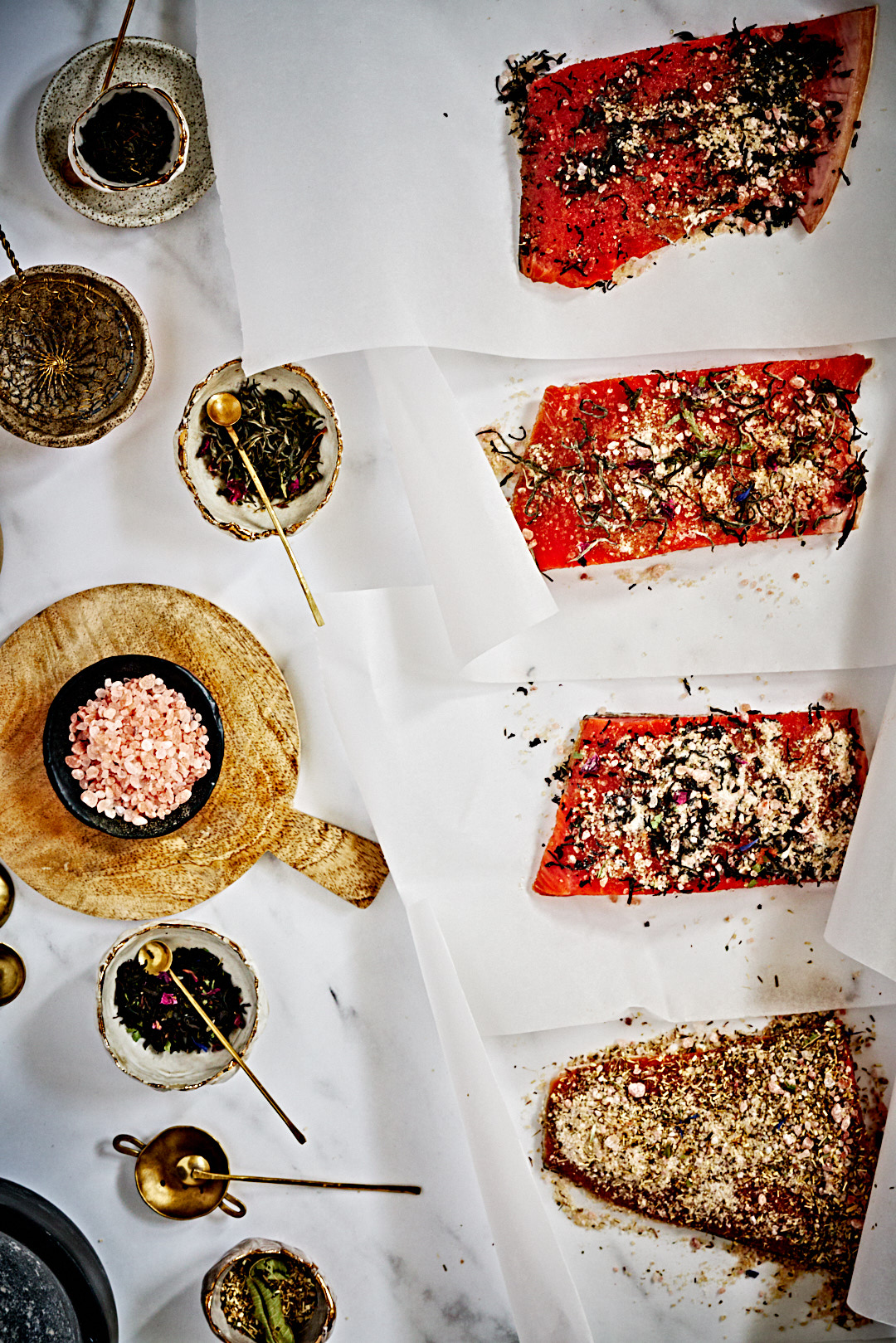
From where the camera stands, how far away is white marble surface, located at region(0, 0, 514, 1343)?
1884 millimetres

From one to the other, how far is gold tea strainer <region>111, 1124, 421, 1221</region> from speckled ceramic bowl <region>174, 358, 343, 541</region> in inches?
51.5

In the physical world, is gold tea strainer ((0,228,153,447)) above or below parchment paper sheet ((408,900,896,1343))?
above

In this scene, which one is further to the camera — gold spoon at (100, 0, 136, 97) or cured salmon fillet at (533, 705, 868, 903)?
cured salmon fillet at (533, 705, 868, 903)

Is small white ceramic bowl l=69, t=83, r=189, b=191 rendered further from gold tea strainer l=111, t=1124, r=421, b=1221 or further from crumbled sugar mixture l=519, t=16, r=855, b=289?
gold tea strainer l=111, t=1124, r=421, b=1221

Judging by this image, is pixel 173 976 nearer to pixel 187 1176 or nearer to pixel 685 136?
pixel 187 1176

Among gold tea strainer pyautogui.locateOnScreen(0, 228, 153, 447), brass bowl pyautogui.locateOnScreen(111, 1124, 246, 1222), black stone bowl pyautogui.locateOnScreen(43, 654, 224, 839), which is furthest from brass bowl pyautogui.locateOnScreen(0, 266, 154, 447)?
brass bowl pyautogui.locateOnScreen(111, 1124, 246, 1222)

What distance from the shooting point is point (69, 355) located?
183 centimetres

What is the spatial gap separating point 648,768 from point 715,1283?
45.0 inches

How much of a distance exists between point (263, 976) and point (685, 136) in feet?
6.43

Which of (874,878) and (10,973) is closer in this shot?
(874,878)

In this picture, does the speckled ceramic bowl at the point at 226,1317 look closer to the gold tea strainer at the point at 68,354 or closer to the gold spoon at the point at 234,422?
the gold spoon at the point at 234,422

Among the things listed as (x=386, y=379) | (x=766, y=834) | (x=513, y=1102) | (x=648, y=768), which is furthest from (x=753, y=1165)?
(x=386, y=379)

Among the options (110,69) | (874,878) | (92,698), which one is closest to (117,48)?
(110,69)

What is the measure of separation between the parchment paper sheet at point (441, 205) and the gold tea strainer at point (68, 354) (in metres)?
0.26
